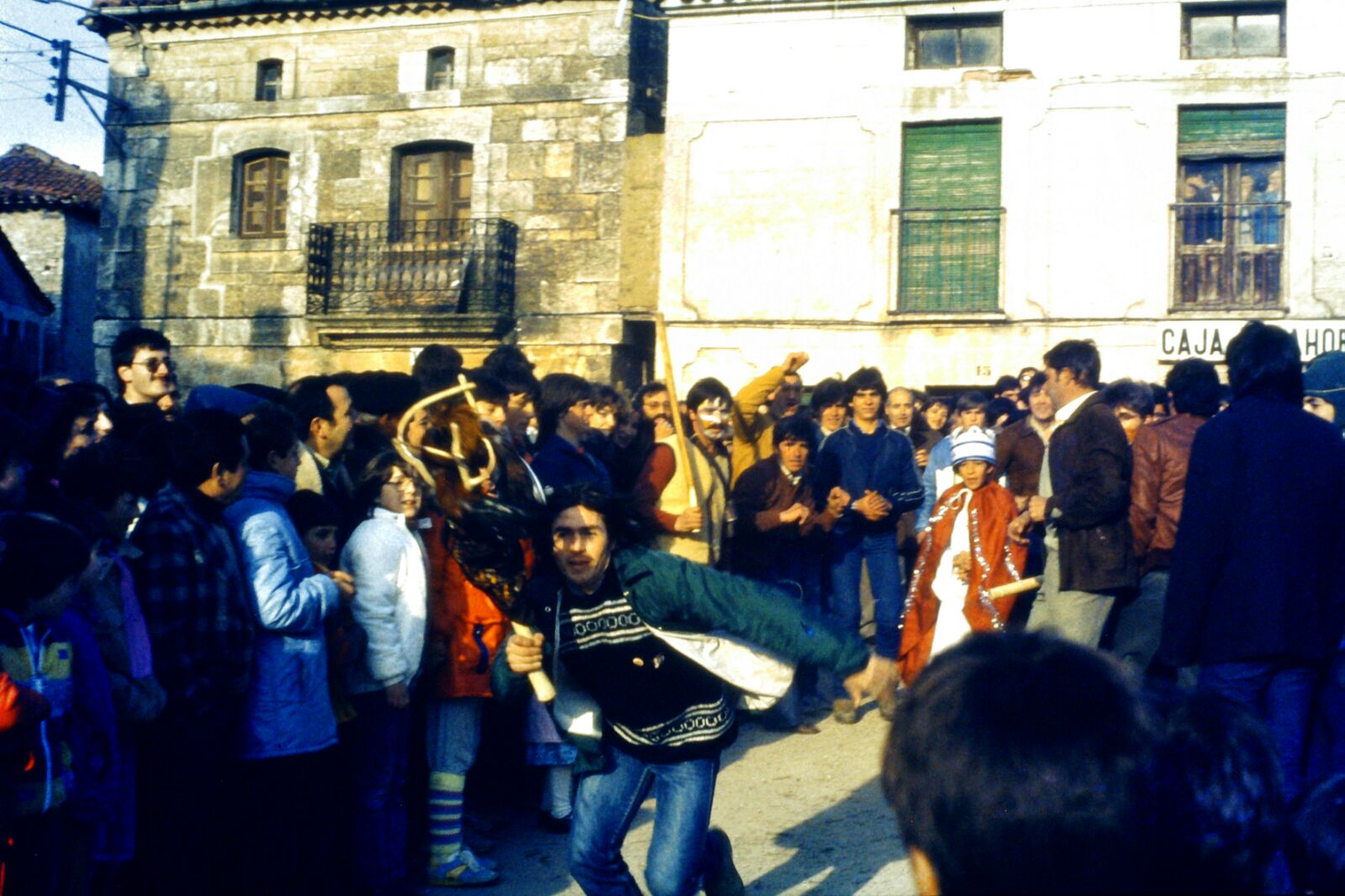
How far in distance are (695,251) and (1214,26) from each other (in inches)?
274

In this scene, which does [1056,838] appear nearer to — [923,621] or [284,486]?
[284,486]

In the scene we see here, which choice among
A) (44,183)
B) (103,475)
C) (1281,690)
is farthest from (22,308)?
(1281,690)

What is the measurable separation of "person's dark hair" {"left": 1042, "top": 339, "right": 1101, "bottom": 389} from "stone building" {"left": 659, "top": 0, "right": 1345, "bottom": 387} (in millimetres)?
10198

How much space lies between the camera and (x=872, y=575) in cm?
918

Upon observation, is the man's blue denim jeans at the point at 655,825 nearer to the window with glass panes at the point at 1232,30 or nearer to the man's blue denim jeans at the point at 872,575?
the man's blue denim jeans at the point at 872,575

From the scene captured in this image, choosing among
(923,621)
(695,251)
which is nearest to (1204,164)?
(695,251)

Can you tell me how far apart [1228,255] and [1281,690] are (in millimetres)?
13506

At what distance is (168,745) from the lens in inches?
188

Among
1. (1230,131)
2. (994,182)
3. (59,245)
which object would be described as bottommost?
(994,182)

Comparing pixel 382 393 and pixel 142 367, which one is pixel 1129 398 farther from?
pixel 142 367

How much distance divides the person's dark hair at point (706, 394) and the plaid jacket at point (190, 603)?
4012 mm

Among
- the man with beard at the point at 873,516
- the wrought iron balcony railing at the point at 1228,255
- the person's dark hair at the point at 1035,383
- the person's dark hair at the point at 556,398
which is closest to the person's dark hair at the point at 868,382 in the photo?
the man with beard at the point at 873,516

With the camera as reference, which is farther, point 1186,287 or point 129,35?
point 129,35

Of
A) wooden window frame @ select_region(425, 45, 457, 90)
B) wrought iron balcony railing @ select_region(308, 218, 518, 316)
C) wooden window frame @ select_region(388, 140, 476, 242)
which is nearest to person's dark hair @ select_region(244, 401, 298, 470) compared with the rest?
wrought iron balcony railing @ select_region(308, 218, 518, 316)
